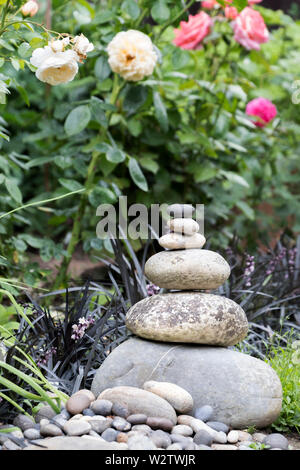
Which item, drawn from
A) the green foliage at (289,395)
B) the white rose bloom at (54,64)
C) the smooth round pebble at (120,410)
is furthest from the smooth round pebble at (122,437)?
the white rose bloom at (54,64)

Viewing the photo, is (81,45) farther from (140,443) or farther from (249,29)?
(249,29)

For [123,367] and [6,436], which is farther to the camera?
[123,367]

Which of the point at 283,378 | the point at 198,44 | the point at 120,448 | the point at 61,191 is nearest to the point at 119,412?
the point at 120,448

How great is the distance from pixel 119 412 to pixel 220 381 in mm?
411

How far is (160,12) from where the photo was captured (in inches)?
139

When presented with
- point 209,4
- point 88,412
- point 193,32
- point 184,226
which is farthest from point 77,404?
point 209,4

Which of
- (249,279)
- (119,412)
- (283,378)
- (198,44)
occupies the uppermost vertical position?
(198,44)

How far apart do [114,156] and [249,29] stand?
1.36 metres

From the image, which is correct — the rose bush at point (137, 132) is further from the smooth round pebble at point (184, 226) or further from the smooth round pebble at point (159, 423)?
the smooth round pebble at point (159, 423)

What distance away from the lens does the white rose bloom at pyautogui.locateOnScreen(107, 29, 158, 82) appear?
3.44 meters

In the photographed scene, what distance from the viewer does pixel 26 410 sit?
7.57 ft

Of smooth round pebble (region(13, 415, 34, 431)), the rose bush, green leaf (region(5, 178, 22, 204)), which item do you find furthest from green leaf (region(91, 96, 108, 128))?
smooth round pebble (region(13, 415, 34, 431))

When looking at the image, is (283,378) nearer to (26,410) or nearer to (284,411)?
(284,411)
